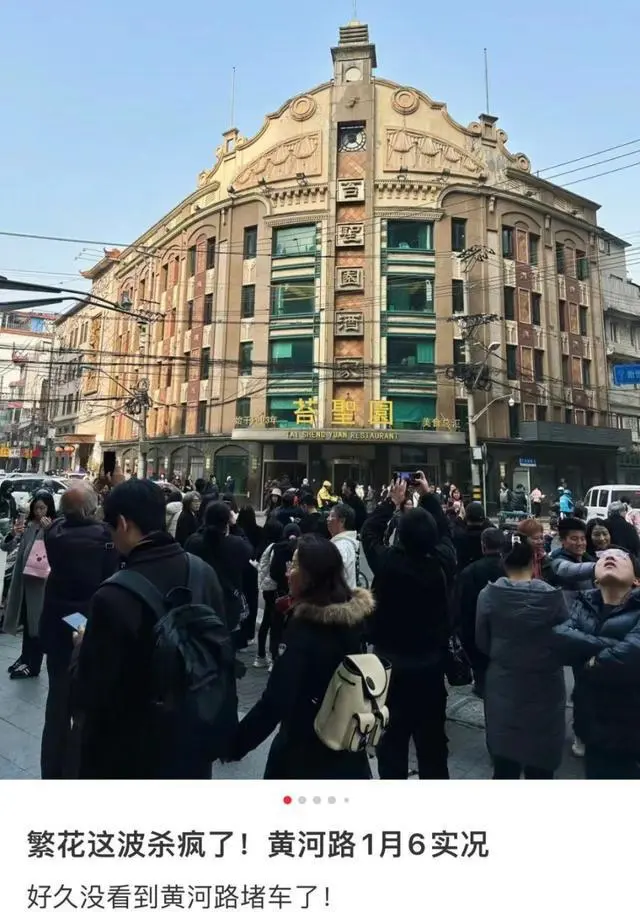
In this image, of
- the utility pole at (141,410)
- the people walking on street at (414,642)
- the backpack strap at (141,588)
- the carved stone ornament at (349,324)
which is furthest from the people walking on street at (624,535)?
the utility pole at (141,410)

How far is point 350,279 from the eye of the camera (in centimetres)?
2419

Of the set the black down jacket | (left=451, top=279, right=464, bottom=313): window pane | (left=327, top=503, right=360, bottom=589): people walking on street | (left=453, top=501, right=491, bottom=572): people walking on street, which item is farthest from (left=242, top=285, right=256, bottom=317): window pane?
the black down jacket

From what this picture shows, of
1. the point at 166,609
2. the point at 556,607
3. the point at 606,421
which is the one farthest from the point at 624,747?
the point at 606,421

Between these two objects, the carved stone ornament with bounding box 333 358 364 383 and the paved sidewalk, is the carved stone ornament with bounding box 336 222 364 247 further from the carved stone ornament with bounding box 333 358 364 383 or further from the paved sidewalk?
the paved sidewalk

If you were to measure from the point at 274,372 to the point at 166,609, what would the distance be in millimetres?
23399

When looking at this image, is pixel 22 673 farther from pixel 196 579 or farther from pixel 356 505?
pixel 356 505

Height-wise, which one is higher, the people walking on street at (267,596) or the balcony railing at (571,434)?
the balcony railing at (571,434)

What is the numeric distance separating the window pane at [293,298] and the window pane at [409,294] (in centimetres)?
392

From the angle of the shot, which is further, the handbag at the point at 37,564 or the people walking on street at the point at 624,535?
the people walking on street at the point at 624,535

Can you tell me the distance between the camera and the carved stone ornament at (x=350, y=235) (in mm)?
24172

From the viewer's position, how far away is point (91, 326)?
39.8m

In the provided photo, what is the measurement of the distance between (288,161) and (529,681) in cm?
2818

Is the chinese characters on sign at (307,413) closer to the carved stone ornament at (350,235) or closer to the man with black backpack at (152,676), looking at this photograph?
the carved stone ornament at (350,235)
